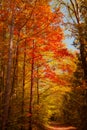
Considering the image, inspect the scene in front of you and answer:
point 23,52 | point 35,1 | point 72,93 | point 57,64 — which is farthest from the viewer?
point 72,93

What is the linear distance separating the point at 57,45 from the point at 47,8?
390 cm

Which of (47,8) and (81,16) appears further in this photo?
(47,8)

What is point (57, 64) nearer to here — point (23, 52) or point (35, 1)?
point (23, 52)

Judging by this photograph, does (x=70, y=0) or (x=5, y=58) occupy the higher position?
(x=70, y=0)

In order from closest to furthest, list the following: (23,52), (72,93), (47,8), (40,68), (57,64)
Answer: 1. (47,8)
2. (23,52)
3. (57,64)
4. (40,68)
5. (72,93)

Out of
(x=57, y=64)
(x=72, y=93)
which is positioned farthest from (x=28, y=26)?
(x=72, y=93)

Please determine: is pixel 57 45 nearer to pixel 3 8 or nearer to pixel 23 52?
pixel 23 52

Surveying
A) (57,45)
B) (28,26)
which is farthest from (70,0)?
(57,45)

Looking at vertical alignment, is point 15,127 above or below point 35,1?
below

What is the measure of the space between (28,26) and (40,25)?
122cm

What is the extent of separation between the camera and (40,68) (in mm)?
24172

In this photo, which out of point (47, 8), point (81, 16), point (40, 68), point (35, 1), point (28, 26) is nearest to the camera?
point (81, 16)

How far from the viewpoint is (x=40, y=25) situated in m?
16.9

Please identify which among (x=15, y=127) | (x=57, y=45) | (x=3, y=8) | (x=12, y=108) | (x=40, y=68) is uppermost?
(x=3, y=8)
